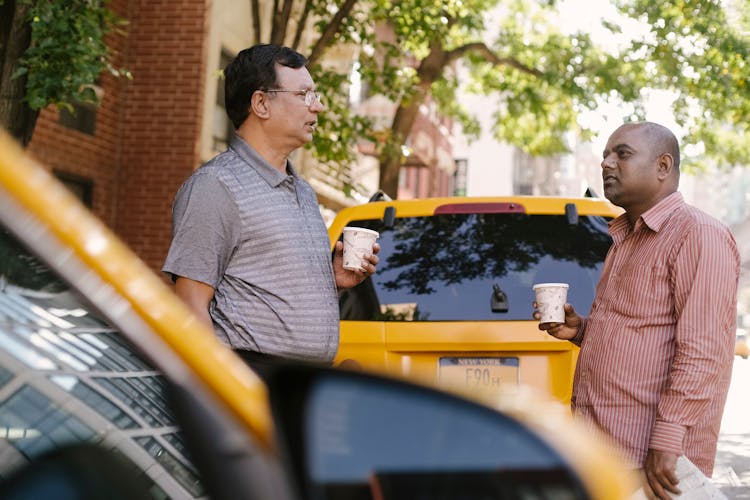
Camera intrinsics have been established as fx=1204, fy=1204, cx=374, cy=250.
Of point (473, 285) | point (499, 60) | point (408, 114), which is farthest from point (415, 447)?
point (499, 60)

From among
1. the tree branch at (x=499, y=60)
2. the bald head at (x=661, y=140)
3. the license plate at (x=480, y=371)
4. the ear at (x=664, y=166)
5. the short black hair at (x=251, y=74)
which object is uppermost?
the tree branch at (x=499, y=60)

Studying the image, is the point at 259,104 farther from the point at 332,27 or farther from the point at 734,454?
the point at 332,27

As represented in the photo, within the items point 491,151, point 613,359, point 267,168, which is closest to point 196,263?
point 267,168

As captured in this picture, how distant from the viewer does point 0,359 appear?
138 cm

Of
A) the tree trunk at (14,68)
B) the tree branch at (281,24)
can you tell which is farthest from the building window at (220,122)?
the tree trunk at (14,68)

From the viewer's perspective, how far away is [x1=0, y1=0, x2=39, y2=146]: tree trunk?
776cm

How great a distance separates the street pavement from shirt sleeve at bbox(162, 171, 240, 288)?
→ 5488mm

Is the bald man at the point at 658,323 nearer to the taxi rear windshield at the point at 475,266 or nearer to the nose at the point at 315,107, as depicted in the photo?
the nose at the point at 315,107

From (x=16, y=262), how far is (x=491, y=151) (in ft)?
237

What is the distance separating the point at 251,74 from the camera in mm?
3926

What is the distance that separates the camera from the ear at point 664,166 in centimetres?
376

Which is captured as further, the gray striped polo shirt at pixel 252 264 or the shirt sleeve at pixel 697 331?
the gray striped polo shirt at pixel 252 264

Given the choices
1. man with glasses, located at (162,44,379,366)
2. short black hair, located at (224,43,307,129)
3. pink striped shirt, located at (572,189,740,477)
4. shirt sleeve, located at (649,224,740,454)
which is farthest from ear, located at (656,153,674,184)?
short black hair, located at (224,43,307,129)

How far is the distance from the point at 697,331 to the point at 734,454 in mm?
8093
